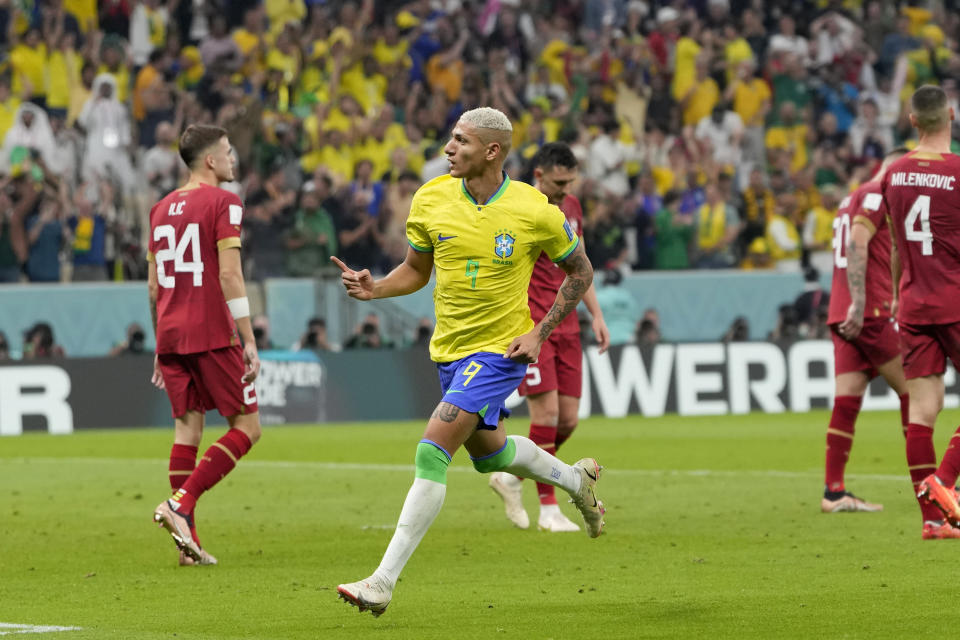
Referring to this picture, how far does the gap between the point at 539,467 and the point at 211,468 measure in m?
2.32

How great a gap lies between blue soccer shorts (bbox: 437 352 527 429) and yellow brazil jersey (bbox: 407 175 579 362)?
56 mm

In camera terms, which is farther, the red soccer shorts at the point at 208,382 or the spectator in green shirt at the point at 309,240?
the spectator in green shirt at the point at 309,240

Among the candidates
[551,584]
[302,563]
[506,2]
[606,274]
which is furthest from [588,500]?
[506,2]

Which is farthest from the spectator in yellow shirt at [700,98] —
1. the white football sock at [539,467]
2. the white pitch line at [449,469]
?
the white football sock at [539,467]

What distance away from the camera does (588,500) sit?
837 cm

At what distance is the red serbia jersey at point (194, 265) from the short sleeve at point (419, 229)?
6.59 ft

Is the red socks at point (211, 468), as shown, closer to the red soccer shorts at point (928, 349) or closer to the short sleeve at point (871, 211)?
the red soccer shorts at point (928, 349)

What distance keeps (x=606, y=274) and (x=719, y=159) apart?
4.54 meters

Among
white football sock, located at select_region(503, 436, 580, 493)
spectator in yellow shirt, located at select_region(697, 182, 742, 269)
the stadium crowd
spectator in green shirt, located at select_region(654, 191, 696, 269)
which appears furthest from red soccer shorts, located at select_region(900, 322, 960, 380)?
spectator in yellow shirt, located at select_region(697, 182, 742, 269)

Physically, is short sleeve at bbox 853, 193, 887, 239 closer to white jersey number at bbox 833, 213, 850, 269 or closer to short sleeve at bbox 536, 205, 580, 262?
white jersey number at bbox 833, 213, 850, 269

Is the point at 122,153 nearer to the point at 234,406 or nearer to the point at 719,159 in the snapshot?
the point at 719,159

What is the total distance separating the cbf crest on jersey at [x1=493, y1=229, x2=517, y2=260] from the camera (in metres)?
7.70

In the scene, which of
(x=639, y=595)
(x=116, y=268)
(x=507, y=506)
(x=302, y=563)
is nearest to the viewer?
(x=639, y=595)

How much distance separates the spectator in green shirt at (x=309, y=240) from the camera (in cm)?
2228
